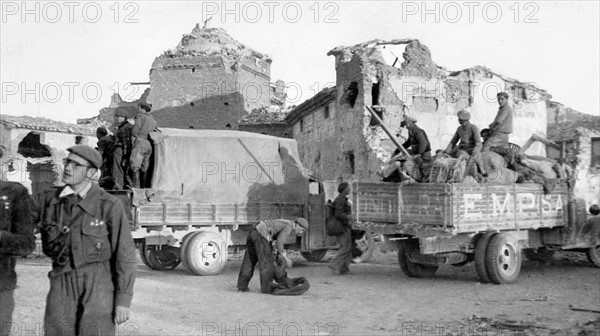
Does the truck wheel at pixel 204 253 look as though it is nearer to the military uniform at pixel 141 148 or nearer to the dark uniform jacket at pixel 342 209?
the military uniform at pixel 141 148

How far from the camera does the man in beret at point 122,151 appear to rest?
38.6 feet

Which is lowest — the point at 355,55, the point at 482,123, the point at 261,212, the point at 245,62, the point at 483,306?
the point at 483,306

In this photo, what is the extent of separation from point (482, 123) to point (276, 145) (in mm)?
14002

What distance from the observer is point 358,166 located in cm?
2281

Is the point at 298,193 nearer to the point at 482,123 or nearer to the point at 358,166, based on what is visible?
the point at 358,166

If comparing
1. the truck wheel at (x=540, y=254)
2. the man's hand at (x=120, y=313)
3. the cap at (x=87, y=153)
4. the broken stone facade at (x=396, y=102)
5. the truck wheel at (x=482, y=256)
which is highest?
the broken stone facade at (x=396, y=102)

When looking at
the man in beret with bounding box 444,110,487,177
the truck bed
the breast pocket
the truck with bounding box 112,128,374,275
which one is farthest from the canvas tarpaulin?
the breast pocket

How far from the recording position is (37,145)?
35.6 metres

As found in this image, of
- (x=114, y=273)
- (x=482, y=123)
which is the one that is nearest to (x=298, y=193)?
(x=114, y=273)

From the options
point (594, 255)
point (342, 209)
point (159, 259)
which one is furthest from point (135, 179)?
point (594, 255)

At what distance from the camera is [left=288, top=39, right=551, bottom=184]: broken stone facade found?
22.5 meters

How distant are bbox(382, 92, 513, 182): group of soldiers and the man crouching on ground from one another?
78.8 inches

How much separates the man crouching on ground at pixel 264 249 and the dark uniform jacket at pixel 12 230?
530 cm

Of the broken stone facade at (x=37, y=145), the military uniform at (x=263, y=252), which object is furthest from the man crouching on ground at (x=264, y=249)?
the broken stone facade at (x=37, y=145)
